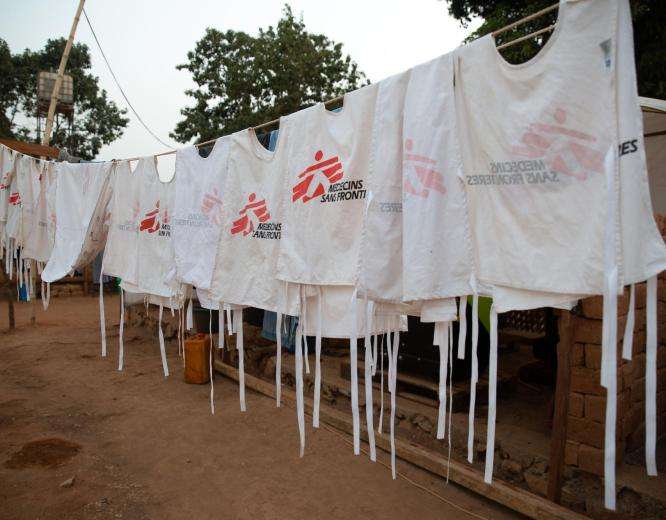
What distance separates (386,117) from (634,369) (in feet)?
8.01

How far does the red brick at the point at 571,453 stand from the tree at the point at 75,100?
64.8 ft

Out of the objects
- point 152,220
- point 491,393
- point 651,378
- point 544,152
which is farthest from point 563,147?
point 152,220

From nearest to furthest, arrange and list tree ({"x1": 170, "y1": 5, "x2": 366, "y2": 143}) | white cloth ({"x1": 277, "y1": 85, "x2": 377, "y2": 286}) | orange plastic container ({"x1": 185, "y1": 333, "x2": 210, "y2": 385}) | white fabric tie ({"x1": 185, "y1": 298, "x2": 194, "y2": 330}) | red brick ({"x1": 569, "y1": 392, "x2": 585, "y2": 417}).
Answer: white cloth ({"x1": 277, "y1": 85, "x2": 377, "y2": 286}) → red brick ({"x1": 569, "y1": 392, "x2": 585, "y2": 417}) → white fabric tie ({"x1": 185, "y1": 298, "x2": 194, "y2": 330}) → orange plastic container ({"x1": 185, "y1": 333, "x2": 210, "y2": 385}) → tree ({"x1": 170, "y1": 5, "x2": 366, "y2": 143})

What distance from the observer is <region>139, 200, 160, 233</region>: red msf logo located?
12.4 ft

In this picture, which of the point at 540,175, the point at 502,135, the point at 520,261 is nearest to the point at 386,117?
the point at 502,135

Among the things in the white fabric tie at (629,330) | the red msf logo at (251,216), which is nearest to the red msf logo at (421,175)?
the white fabric tie at (629,330)

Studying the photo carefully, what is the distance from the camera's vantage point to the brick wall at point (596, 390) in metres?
2.72

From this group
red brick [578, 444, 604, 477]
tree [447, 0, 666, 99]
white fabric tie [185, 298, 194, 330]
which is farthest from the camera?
tree [447, 0, 666, 99]

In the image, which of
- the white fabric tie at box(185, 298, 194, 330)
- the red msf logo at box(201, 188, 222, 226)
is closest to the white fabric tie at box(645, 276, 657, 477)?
the red msf logo at box(201, 188, 222, 226)

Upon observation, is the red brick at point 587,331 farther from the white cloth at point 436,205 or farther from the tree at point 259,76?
the tree at point 259,76

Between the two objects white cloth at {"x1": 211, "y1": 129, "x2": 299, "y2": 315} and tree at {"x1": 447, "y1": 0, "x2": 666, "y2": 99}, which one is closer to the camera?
white cloth at {"x1": 211, "y1": 129, "x2": 299, "y2": 315}

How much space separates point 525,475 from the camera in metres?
3.10

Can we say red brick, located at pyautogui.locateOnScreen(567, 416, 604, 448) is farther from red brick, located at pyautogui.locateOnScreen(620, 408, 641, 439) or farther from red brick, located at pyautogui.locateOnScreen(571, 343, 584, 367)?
red brick, located at pyautogui.locateOnScreen(571, 343, 584, 367)

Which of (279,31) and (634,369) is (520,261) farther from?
(279,31)
